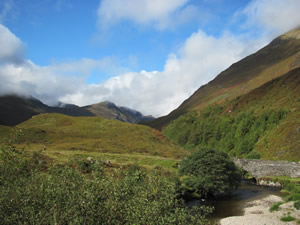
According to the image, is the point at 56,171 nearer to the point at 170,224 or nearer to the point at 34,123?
the point at 170,224

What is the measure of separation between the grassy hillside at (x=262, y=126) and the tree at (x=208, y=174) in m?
46.4

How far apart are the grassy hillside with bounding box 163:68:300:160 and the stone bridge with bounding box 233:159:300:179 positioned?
627 inches

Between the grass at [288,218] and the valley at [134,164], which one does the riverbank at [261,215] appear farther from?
the valley at [134,164]

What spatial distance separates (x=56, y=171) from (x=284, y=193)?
191 ft

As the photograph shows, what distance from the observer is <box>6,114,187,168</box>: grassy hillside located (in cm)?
7525

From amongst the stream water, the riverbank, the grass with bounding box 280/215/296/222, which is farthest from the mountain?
the grass with bounding box 280/215/296/222

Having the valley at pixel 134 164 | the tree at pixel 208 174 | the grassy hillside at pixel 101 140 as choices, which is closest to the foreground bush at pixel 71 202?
the valley at pixel 134 164

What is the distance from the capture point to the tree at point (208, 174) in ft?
173

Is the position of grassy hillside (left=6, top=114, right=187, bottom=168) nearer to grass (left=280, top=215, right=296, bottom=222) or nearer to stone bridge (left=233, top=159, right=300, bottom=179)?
stone bridge (left=233, top=159, right=300, bottom=179)

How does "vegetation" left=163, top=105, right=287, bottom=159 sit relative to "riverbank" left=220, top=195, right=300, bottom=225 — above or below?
above

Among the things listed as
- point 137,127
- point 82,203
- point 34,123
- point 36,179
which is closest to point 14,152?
point 36,179

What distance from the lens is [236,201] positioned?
2055 inches

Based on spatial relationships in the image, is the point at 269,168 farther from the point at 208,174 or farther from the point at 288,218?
the point at 288,218

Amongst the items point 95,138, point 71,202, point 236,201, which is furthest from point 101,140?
point 71,202
